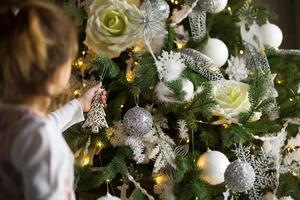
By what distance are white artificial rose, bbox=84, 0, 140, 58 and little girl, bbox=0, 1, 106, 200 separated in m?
0.44

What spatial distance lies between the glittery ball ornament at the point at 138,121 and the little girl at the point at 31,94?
41 centimetres

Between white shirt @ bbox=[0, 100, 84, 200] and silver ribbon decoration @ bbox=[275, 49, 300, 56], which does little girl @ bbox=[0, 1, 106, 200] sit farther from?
silver ribbon decoration @ bbox=[275, 49, 300, 56]

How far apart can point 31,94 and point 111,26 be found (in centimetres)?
50

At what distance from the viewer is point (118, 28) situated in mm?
1397

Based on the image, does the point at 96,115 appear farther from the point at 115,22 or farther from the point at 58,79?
the point at 58,79

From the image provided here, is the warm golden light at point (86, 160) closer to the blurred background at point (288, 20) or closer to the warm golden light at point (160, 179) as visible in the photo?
the warm golden light at point (160, 179)

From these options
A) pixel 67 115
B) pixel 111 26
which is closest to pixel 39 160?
pixel 67 115

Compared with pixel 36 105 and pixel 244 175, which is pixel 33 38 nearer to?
pixel 36 105

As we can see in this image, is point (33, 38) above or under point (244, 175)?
above

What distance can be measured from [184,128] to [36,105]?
571mm

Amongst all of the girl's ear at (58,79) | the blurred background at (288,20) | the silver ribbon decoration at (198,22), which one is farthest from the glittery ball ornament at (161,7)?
the blurred background at (288,20)

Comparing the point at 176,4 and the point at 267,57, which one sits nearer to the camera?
the point at 176,4

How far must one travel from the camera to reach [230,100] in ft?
4.75

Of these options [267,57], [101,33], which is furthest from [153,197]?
[267,57]
